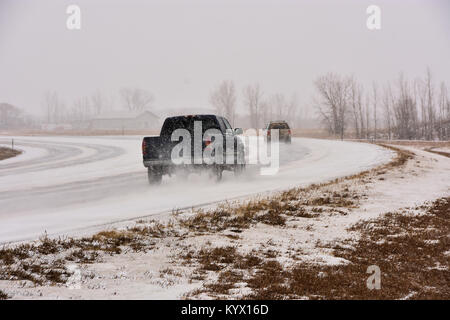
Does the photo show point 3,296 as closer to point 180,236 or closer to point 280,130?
point 180,236

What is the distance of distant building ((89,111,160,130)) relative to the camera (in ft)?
376

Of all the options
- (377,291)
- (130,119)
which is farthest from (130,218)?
(130,119)

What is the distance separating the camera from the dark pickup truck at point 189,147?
12.1m

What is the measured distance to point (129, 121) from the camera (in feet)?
377

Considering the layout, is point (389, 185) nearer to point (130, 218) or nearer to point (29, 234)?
point (130, 218)

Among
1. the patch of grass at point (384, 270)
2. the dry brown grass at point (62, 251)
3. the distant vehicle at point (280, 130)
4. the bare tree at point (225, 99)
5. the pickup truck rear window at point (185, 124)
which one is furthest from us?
the bare tree at point (225, 99)

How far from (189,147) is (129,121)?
106560 mm

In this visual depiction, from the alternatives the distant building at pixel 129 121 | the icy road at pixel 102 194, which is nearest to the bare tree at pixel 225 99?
the distant building at pixel 129 121

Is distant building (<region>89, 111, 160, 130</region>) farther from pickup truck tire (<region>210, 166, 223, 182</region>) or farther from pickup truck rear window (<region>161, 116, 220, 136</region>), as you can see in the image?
pickup truck rear window (<region>161, 116, 220, 136</region>)

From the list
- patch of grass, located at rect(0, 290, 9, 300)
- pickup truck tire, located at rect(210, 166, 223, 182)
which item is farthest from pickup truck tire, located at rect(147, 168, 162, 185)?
patch of grass, located at rect(0, 290, 9, 300)

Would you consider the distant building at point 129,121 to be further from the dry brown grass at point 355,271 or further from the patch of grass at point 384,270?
the dry brown grass at point 355,271

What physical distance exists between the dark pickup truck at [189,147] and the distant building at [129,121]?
104 meters

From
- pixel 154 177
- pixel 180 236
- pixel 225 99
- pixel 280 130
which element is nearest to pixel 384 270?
pixel 180 236

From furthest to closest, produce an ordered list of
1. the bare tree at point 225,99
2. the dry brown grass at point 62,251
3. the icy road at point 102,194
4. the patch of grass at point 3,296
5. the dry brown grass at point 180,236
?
the bare tree at point 225,99, the icy road at point 102,194, the dry brown grass at point 180,236, the dry brown grass at point 62,251, the patch of grass at point 3,296
